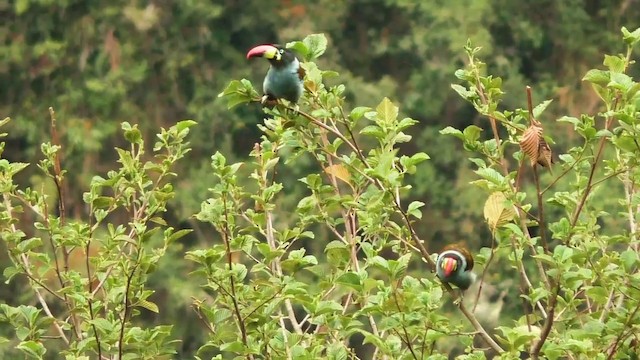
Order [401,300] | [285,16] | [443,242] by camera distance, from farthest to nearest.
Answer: [285,16]
[443,242]
[401,300]

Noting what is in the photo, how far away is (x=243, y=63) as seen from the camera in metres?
11.9

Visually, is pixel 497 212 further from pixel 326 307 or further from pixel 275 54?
pixel 275 54

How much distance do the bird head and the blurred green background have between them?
8.71 m

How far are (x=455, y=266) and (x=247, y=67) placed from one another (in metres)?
9.85

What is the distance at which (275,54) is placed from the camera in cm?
220

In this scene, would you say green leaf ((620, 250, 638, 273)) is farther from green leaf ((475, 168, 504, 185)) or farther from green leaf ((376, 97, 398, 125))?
green leaf ((376, 97, 398, 125))

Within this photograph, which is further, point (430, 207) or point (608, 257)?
point (430, 207)

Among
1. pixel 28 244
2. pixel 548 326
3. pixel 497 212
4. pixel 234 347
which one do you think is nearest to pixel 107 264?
pixel 28 244

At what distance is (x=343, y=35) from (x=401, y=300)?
1051 cm

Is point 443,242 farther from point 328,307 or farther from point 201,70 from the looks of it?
point 328,307

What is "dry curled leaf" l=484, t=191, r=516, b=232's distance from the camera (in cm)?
204

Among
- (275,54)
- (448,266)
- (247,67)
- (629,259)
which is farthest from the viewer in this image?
(247,67)

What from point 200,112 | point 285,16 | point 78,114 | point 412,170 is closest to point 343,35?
point 285,16

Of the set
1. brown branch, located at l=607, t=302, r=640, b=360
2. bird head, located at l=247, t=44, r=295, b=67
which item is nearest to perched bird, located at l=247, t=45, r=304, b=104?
bird head, located at l=247, t=44, r=295, b=67
